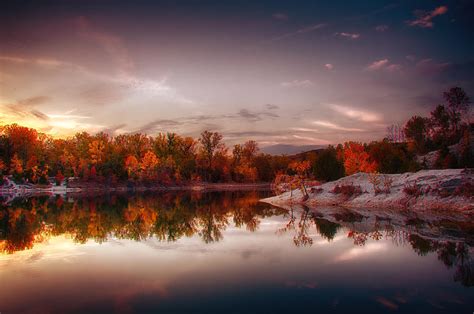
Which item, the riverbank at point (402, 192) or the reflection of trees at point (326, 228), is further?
the riverbank at point (402, 192)

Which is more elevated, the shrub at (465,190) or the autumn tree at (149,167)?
the autumn tree at (149,167)

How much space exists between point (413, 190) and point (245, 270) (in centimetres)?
2322

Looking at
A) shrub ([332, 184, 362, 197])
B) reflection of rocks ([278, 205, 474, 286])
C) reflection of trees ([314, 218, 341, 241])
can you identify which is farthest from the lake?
shrub ([332, 184, 362, 197])

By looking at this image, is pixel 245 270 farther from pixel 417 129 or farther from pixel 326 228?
pixel 417 129

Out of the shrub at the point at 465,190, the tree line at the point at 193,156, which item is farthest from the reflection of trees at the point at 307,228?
the tree line at the point at 193,156

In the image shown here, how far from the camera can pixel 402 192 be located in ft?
102

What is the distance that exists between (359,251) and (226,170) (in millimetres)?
112318

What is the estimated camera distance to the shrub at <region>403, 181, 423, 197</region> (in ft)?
96.9

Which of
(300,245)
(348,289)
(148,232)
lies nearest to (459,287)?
(348,289)

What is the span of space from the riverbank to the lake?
7534 millimetres

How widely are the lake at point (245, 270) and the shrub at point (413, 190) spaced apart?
31.8 ft

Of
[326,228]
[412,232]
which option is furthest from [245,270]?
[412,232]

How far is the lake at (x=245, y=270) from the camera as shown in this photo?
8594 millimetres

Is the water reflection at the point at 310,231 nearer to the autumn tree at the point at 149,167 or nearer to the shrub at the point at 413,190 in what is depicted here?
the shrub at the point at 413,190
